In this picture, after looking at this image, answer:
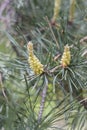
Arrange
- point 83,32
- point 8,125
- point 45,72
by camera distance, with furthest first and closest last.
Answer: point 83,32 < point 45,72 < point 8,125

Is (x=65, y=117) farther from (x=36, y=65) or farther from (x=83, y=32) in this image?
(x=83, y=32)

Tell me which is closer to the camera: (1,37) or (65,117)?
(65,117)

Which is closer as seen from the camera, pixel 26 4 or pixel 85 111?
pixel 85 111

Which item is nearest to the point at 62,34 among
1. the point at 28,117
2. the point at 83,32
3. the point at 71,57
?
the point at 71,57

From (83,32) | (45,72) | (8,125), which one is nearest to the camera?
(8,125)

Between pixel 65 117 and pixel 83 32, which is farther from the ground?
pixel 83 32

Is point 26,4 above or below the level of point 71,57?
above

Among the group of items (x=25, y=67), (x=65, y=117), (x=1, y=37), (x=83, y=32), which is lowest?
(x=65, y=117)

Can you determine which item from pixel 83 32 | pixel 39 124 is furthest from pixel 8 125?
pixel 83 32

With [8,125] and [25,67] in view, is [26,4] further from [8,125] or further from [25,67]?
[8,125]
